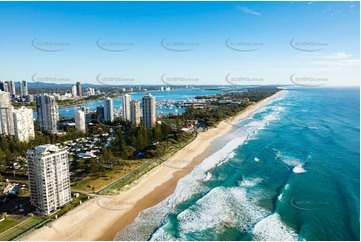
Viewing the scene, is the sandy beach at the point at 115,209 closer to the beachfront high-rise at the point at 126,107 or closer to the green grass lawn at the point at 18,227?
the green grass lawn at the point at 18,227

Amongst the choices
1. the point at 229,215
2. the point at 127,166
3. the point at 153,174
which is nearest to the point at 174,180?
the point at 153,174

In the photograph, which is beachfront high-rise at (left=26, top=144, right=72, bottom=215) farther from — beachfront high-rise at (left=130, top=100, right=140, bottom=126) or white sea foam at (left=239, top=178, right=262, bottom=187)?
beachfront high-rise at (left=130, top=100, right=140, bottom=126)

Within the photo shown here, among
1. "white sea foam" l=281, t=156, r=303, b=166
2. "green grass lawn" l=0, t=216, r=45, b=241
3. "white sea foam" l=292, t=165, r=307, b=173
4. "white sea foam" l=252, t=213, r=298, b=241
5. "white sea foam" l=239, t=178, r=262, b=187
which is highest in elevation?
"white sea foam" l=281, t=156, r=303, b=166

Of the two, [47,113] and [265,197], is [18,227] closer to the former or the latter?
[265,197]

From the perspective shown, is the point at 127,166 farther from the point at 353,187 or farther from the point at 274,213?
the point at 353,187

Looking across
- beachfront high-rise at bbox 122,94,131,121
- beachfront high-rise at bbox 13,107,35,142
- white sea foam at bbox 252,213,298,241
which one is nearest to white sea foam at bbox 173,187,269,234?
white sea foam at bbox 252,213,298,241

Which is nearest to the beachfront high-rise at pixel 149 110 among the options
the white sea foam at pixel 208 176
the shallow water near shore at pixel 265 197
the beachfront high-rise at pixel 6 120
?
the shallow water near shore at pixel 265 197
